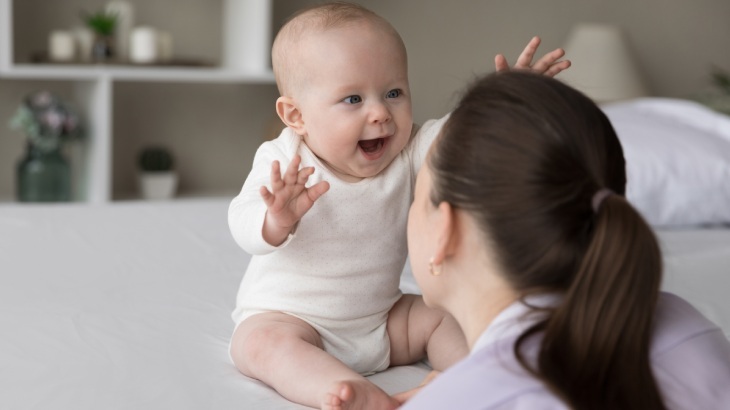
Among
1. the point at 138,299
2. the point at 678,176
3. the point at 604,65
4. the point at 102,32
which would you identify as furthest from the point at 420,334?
the point at 604,65

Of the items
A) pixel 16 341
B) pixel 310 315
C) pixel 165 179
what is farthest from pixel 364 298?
pixel 165 179

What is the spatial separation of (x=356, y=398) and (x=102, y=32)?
2.28m

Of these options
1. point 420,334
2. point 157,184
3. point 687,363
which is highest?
point 687,363

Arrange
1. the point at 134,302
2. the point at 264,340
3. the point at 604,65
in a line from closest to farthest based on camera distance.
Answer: the point at 264,340 < the point at 134,302 < the point at 604,65

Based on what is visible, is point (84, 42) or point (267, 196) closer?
point (267, 196)

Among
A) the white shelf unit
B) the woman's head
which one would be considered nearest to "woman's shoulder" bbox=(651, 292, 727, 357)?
the woman's head

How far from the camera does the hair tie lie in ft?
2.63

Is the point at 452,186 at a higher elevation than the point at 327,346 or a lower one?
higher

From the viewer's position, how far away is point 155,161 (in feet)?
10.4

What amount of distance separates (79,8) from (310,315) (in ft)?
7.37

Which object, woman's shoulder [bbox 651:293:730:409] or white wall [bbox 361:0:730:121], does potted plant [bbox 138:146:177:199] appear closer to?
white wall [bbox 361:0:730:121]

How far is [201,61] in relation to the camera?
317 centimetres

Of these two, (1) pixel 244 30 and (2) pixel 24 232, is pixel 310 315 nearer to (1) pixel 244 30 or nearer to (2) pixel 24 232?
(2) pixel 24 232

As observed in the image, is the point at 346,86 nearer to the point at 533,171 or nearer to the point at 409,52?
the point at 533,171
